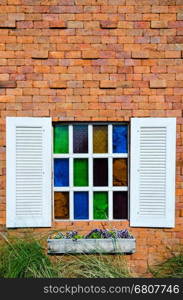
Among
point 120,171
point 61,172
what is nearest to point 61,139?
point 61,172

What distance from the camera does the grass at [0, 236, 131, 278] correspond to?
12.3 ft

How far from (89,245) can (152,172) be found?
1.33 meters

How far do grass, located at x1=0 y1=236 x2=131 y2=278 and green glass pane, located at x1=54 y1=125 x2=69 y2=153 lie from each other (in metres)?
1.31

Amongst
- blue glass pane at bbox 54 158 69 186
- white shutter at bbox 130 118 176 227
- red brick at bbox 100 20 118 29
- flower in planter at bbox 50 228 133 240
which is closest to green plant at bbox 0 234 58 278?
flower in planter at bbox 50 228 133 240

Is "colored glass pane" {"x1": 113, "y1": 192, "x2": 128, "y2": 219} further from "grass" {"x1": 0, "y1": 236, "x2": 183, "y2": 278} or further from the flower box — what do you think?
"grass" {"x1": 0, "y1": 236, "x2": 183, "y2": 278}

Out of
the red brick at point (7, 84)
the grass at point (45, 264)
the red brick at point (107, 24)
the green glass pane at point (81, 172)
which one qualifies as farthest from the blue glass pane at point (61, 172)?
the red brick at point (107, 24)

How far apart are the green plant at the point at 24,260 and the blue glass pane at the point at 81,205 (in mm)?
689

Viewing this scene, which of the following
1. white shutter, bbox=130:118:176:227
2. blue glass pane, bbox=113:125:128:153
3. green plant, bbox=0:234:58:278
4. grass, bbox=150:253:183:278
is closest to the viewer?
green plant, bbox=0:234:58:278

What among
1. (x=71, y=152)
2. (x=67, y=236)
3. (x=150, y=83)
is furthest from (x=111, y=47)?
(x=67, y=236)

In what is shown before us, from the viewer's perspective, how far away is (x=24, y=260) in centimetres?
379

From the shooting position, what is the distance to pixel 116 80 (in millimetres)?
4098

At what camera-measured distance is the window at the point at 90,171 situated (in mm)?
4242

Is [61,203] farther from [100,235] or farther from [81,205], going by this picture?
[100,235]

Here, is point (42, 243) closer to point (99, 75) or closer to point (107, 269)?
point (107, 269)
